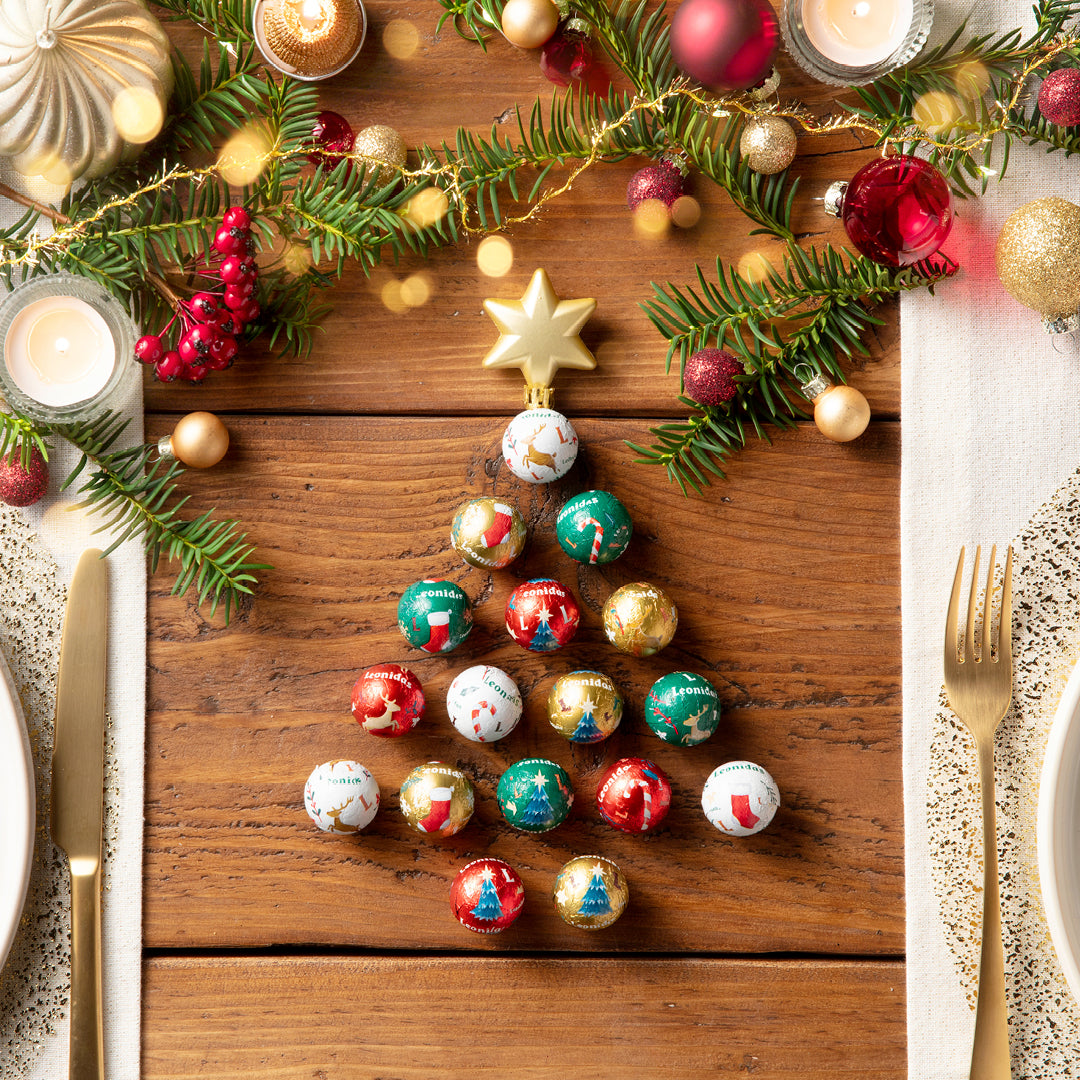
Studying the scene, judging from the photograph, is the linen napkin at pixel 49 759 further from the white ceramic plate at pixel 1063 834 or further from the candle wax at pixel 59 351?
the white ceramic plate at pixel 1063 834

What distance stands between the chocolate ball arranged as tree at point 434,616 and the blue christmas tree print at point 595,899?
0.75 feet

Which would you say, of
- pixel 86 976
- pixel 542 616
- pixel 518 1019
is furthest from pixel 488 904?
pixel 86 976

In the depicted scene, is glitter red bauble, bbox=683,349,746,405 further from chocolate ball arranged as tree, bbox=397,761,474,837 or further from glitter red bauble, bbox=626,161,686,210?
chocolate ball arranged as tree, bbox=397,761,474,837

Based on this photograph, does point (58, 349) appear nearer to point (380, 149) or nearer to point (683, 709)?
point (380, 149)

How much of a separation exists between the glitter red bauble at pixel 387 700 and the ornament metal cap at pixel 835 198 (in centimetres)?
54

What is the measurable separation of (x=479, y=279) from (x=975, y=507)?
1.62 ft

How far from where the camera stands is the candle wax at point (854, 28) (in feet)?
2.30

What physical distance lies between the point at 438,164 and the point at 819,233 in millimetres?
347

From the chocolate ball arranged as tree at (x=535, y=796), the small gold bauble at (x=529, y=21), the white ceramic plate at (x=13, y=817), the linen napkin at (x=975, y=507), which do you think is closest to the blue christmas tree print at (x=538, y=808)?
the chocolate ball arranged as tree at (x=535, y=796)

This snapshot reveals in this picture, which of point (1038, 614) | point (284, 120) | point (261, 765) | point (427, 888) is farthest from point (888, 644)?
point (284, 120)

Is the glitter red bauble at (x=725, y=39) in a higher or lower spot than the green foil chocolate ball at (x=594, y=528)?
higher

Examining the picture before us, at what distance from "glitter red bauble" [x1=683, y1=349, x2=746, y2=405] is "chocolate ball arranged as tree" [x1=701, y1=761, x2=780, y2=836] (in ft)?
1.04

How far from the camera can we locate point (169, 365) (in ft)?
2.31

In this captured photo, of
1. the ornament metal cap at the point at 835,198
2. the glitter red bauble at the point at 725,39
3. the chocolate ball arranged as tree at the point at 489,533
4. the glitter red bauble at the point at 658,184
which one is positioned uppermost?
the glitter red bauble at the point at 725,39
